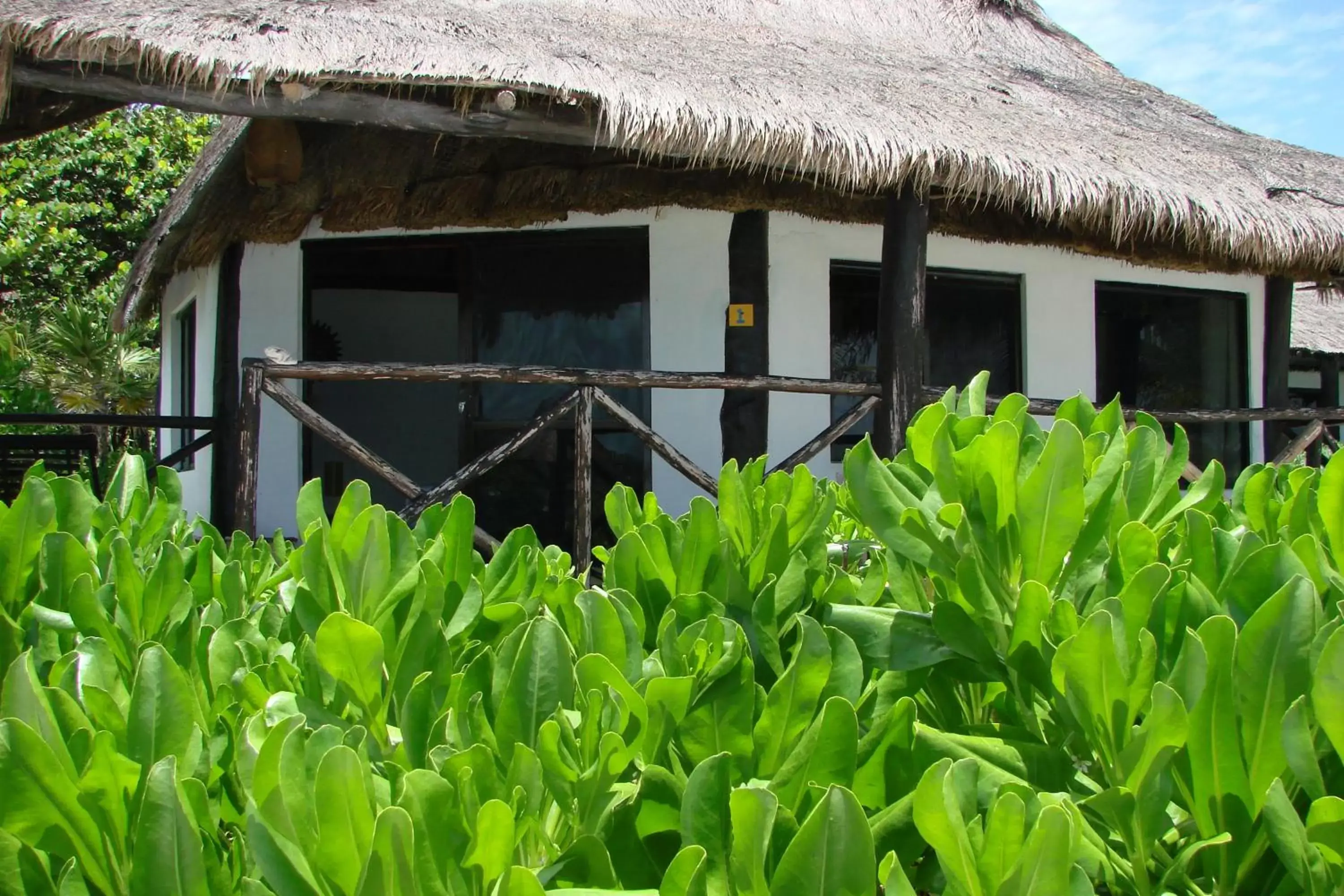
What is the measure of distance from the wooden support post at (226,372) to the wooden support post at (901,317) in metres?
3.67

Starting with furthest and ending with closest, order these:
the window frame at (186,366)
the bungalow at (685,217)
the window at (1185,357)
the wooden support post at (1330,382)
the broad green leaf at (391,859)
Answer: the wooden support post at (1330,382) < the window frame at (186,366) < the window at (1185,357) < the bungalow at (685,217) < the broad green leaf at (391,859)

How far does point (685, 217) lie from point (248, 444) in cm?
284

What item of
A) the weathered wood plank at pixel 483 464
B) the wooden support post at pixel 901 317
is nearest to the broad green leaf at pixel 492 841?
the weathered wood plank at pixel 483 464

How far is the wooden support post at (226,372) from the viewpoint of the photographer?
6.05 meters

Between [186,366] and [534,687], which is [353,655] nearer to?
[534,687]

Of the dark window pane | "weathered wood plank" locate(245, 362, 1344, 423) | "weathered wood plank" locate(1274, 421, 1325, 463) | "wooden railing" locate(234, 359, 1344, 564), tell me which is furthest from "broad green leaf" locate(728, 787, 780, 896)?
"weathered wood plank" locate(1274, 421, 1325, 463)

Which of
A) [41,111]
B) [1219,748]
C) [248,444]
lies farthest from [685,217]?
[1219,748]

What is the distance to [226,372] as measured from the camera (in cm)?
610

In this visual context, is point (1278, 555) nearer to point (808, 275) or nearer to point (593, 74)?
point (593, 74)

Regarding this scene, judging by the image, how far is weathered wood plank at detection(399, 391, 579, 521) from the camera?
405cm

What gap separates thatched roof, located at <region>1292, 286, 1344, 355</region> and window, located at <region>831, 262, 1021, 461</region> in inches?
199

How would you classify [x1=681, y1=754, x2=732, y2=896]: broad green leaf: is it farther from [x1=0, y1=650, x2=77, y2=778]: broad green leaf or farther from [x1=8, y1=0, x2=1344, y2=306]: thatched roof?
[x1=8, y1=0, x2=1344, y2=306]: thatched roof

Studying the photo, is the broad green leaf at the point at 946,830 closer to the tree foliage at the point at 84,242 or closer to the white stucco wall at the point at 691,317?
the white stucco wall at the point at 691,317

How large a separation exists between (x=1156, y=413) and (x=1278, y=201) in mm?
1595
